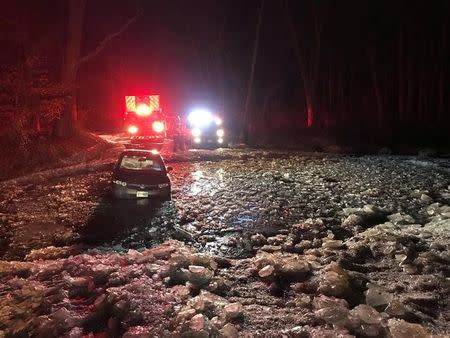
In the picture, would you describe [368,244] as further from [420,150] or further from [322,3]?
[322,3]

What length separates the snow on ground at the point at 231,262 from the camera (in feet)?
17.9

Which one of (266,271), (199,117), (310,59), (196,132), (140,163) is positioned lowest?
(266,271)

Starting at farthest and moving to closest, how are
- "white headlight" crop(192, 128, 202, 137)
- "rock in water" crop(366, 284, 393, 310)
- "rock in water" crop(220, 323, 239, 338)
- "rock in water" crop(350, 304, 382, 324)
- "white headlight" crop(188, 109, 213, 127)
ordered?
1. "white headlight" crop(192, 128, 202, 137)
2. "white headlight" crop(188, 109, 213, 127)
3. "rock in water" crop(366, 284, 393, 310)
4. "rock in water" crop(350, 304, 382, 324)
5. "rock in water" crop(220, 323, 239, 338)

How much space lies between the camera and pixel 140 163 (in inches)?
486

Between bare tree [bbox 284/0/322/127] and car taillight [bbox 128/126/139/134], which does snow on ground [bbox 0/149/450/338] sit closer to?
car taillight [bbox 128/126/139/134]

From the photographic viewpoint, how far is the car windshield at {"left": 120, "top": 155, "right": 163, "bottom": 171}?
1217 cm

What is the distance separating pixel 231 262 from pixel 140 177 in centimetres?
477

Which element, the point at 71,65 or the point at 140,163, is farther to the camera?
the point at 71,65

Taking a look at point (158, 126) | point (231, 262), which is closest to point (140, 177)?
point (231, 262)

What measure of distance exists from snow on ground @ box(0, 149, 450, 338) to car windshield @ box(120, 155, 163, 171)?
1032 millimetres

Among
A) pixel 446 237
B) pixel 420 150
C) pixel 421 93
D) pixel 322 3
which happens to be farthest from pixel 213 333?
pixel 421 93

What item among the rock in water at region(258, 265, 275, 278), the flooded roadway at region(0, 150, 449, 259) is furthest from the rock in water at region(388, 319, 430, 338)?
the flooded roadway at region(0, 150, 449, 259)

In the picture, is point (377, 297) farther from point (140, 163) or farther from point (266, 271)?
point (140, 163)

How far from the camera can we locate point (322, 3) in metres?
31.2
